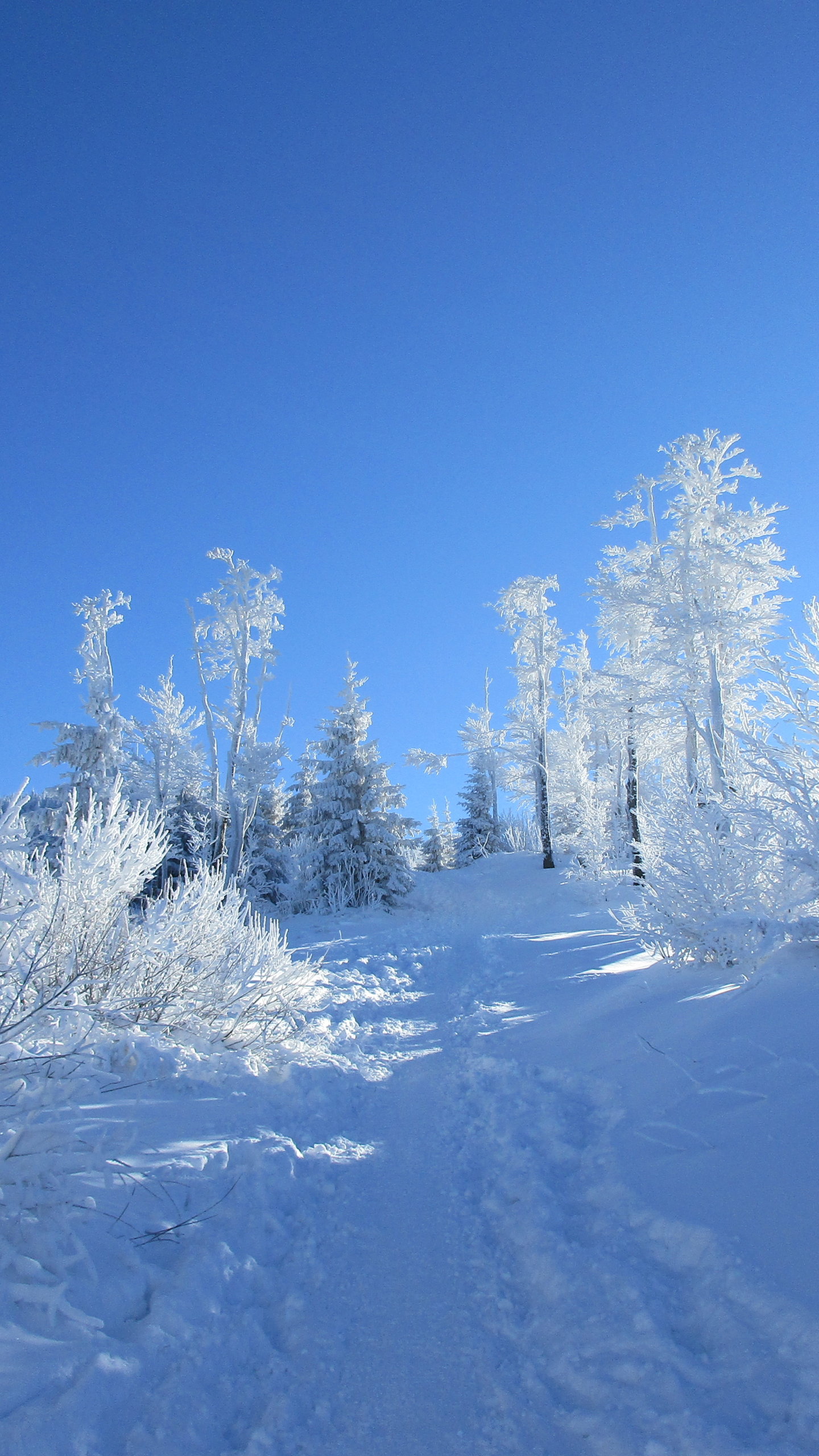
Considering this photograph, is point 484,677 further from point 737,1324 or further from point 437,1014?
point 737,1324

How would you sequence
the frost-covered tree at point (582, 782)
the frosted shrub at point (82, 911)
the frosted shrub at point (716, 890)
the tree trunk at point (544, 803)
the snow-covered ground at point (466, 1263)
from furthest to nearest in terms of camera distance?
the tree trunk at point (544, 803) < the frost-covered tree at point (582, 782) < the frosted shrub at point (716, 890) < the frosted shrub at point (82, 911) < the snow-covered ground at point (466, 1263)

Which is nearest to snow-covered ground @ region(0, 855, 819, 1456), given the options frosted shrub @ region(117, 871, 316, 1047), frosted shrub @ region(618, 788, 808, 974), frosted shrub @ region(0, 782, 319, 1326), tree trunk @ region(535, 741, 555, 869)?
frosted shrub @ region(0, 782, 319, 1326)

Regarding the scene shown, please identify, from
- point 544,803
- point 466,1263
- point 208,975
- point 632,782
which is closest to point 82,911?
point 208,975

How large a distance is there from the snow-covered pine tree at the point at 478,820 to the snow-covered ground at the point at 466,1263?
27325 millimetres

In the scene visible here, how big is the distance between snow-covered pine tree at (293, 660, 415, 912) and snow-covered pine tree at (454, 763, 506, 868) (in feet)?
46.3

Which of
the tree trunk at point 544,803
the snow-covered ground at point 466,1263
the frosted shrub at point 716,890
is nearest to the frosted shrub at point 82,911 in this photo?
the snow-covered ground at point 466,1263

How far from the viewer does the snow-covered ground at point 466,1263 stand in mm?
2033

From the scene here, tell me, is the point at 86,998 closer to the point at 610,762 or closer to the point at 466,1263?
the point at 466,1263

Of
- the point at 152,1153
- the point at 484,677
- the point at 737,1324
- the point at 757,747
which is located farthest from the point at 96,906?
the point at 484,677

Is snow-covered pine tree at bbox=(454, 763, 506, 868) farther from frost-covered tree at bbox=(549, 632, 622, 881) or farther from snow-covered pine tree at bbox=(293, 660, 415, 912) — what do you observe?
snow-covered pine tree at bbox=(293, 660, 415, 912)

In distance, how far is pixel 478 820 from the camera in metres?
32.7

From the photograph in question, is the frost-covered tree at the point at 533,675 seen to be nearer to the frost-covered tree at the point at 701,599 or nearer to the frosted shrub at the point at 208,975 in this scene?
the frost-covered tree at the point at 701,599

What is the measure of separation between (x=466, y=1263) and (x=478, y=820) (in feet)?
98.2

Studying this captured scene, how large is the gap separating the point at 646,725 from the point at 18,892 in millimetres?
13581
